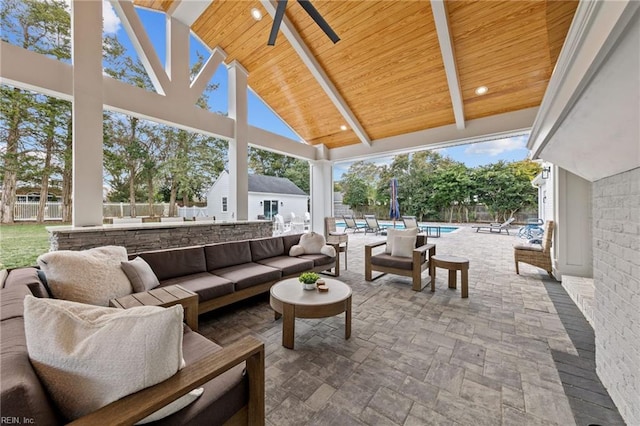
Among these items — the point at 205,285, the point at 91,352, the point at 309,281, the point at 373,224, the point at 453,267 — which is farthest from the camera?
the point at 373,224

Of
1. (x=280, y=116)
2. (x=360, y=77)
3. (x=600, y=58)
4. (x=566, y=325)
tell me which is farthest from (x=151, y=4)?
(x=566, y=325)

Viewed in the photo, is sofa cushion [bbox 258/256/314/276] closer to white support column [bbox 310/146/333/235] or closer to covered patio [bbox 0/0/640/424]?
covered patio [bbox 0/0/640/424]

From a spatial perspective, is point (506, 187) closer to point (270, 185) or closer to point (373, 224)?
point (373, 224)

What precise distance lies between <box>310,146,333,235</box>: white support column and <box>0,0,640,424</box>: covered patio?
1.36 ft

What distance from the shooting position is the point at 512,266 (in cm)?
513

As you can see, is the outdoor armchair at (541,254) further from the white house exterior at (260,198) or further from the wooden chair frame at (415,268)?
the white house exterior at (260,198)

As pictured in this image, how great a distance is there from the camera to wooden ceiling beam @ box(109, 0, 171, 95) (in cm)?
404

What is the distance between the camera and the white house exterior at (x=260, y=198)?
11320mm

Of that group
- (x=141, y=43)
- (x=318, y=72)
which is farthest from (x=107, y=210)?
(x=318, y=72)

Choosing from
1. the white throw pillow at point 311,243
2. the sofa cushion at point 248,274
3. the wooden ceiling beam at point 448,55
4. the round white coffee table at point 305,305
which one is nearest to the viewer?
the round white coffee table at point 305,305

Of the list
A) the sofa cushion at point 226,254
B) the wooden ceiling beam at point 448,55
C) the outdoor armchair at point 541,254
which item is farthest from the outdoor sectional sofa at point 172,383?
the outdoor armchair at point 541,254

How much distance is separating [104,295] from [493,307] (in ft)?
13.8

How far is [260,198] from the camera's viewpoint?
37.7ft

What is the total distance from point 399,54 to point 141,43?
460 cm
